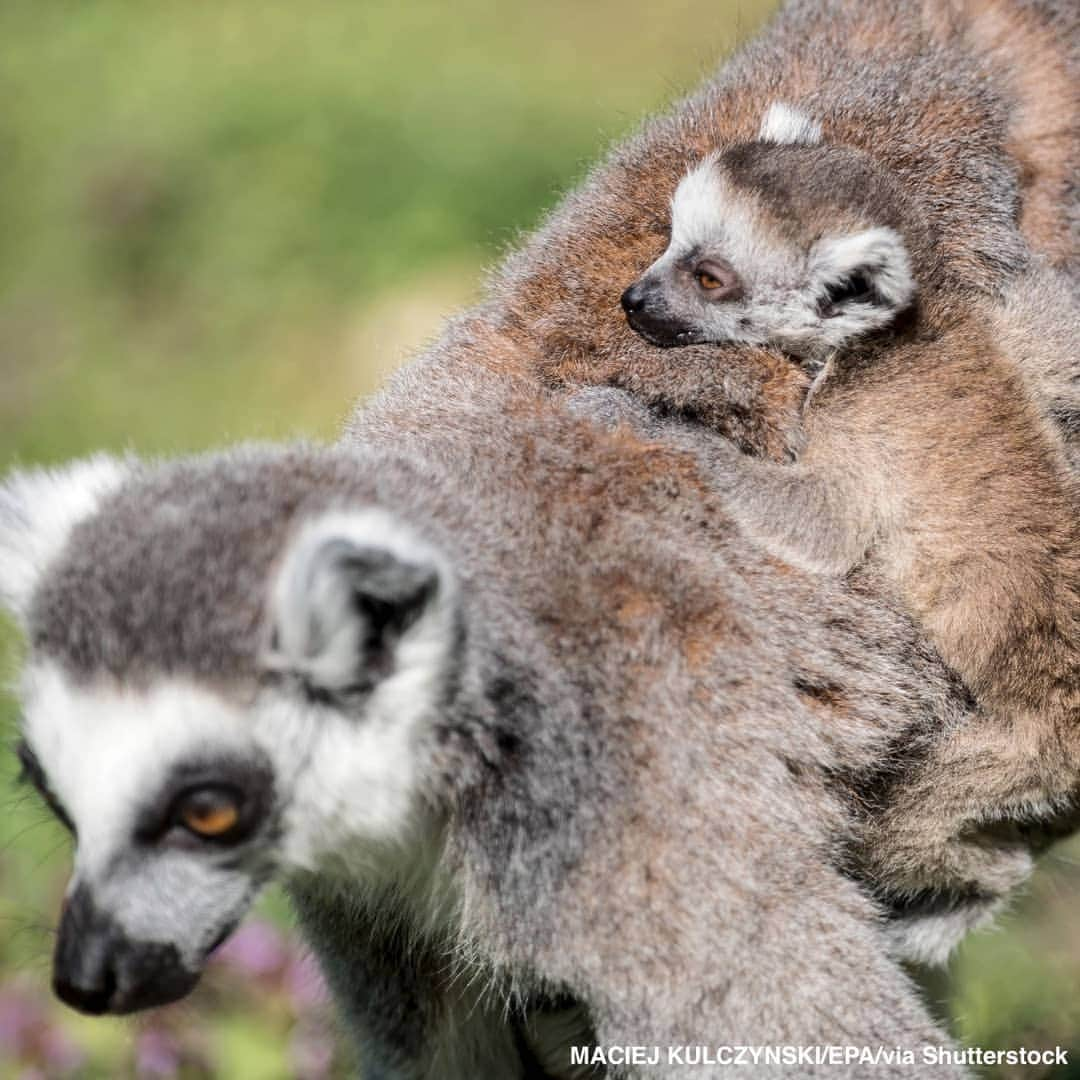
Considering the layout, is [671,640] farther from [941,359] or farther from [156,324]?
[156,324]

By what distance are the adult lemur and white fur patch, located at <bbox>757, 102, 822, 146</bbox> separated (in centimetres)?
114

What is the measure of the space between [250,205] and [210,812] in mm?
7863

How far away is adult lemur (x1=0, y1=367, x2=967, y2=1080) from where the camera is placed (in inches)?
119

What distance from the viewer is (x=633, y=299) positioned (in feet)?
13.7

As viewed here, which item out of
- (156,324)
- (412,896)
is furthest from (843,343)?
(156,324)

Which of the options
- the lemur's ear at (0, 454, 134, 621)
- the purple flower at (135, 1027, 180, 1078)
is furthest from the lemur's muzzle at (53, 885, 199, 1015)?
the purple flower at (135, 1027, 180, 1078)

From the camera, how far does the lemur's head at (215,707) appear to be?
2977 mm

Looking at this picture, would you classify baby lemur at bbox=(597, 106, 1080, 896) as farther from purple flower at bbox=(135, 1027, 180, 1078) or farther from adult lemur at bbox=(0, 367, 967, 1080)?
purple flower at bbox=(135, 1027, 180, 1078)

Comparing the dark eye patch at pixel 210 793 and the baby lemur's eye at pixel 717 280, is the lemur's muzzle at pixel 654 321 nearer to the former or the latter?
the baby lemur's eye at pixel 717 280

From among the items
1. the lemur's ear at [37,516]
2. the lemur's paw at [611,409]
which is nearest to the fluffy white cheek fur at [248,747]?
the lemur's ear at [37,516]

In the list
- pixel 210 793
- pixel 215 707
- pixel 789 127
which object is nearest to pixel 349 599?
pixel 215 707

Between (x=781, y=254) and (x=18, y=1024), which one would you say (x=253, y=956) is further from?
(x=781, y=254)

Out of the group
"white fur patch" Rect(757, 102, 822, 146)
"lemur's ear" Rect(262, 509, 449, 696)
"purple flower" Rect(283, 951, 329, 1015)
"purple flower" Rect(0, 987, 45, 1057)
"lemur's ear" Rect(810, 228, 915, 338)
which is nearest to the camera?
"lemur's ear" Rect(262, 509, 449, 696)

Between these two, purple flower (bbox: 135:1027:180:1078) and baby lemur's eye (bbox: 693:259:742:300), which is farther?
purple flower (bbox: 135:1027:180:1078)
